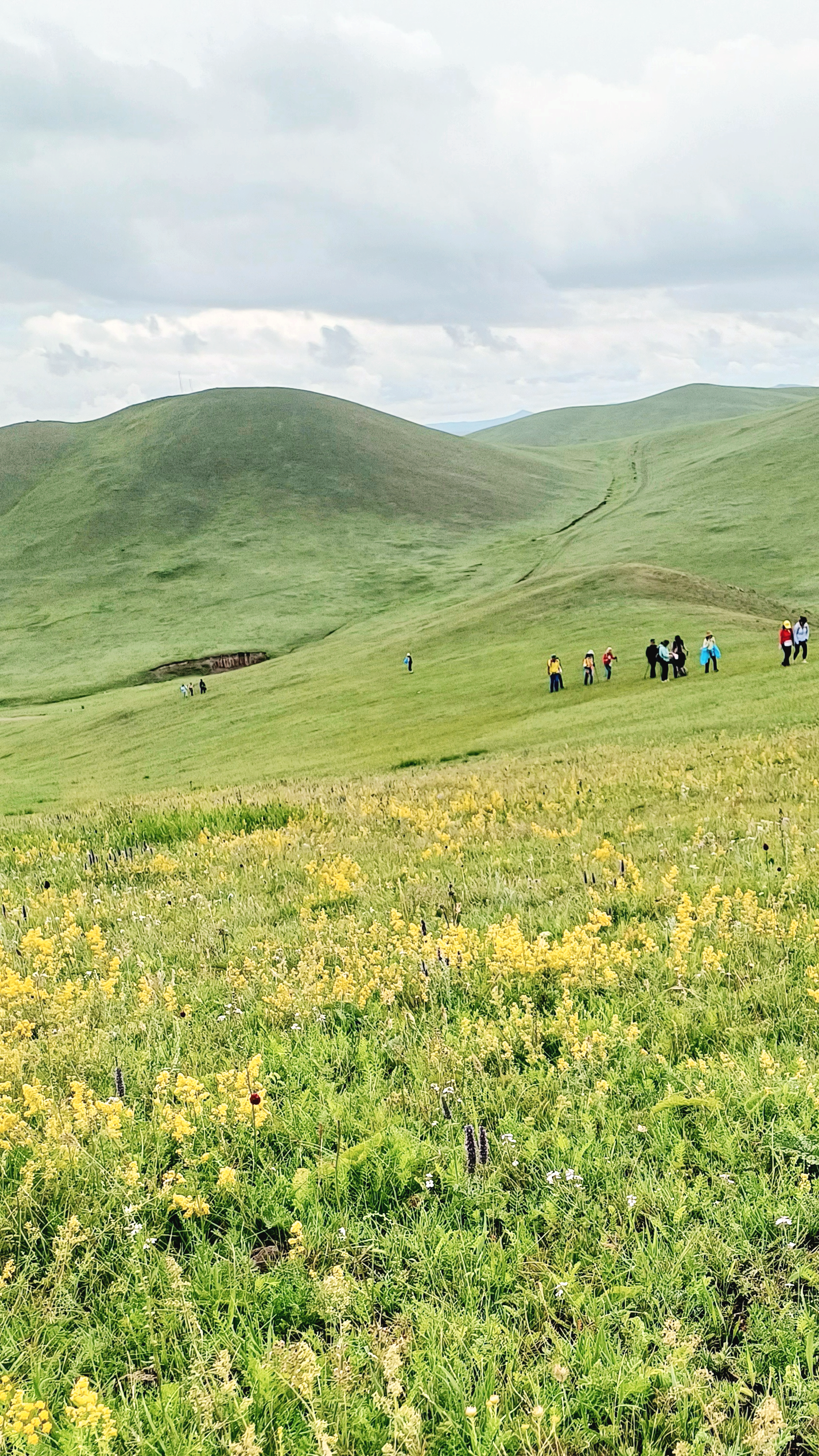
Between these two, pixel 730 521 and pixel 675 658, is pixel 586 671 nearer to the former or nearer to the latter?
pixel 675 658

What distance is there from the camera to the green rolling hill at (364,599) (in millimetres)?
44844

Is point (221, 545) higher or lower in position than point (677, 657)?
higher

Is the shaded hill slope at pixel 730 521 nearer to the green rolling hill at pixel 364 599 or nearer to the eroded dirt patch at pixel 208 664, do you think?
the green rolling hill at pixel 364 599

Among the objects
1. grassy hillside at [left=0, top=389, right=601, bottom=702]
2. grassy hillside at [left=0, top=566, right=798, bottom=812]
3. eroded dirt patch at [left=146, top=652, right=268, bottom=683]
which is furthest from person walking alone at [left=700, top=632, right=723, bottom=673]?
grassy hillside at [left=0, top=389, right=601, bottom=702]

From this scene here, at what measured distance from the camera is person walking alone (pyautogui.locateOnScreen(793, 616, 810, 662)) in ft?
130

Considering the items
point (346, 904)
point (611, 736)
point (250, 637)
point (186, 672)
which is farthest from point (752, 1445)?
point (250, 637)

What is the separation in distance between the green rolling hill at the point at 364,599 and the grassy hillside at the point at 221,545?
685mm

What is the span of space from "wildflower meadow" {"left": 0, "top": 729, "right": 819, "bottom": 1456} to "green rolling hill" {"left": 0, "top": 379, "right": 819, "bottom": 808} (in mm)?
20822

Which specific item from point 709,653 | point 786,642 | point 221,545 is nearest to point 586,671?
point 709,653

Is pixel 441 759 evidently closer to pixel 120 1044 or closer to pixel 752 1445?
pixel 120 1044

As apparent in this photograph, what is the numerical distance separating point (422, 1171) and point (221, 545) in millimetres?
161331

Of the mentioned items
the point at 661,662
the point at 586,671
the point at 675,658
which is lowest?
the point at 586,671

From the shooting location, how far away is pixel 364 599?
407ft

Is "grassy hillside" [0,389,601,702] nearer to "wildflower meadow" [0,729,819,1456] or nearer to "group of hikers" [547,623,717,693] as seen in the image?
"group of hikers" [547,623,717,693]
